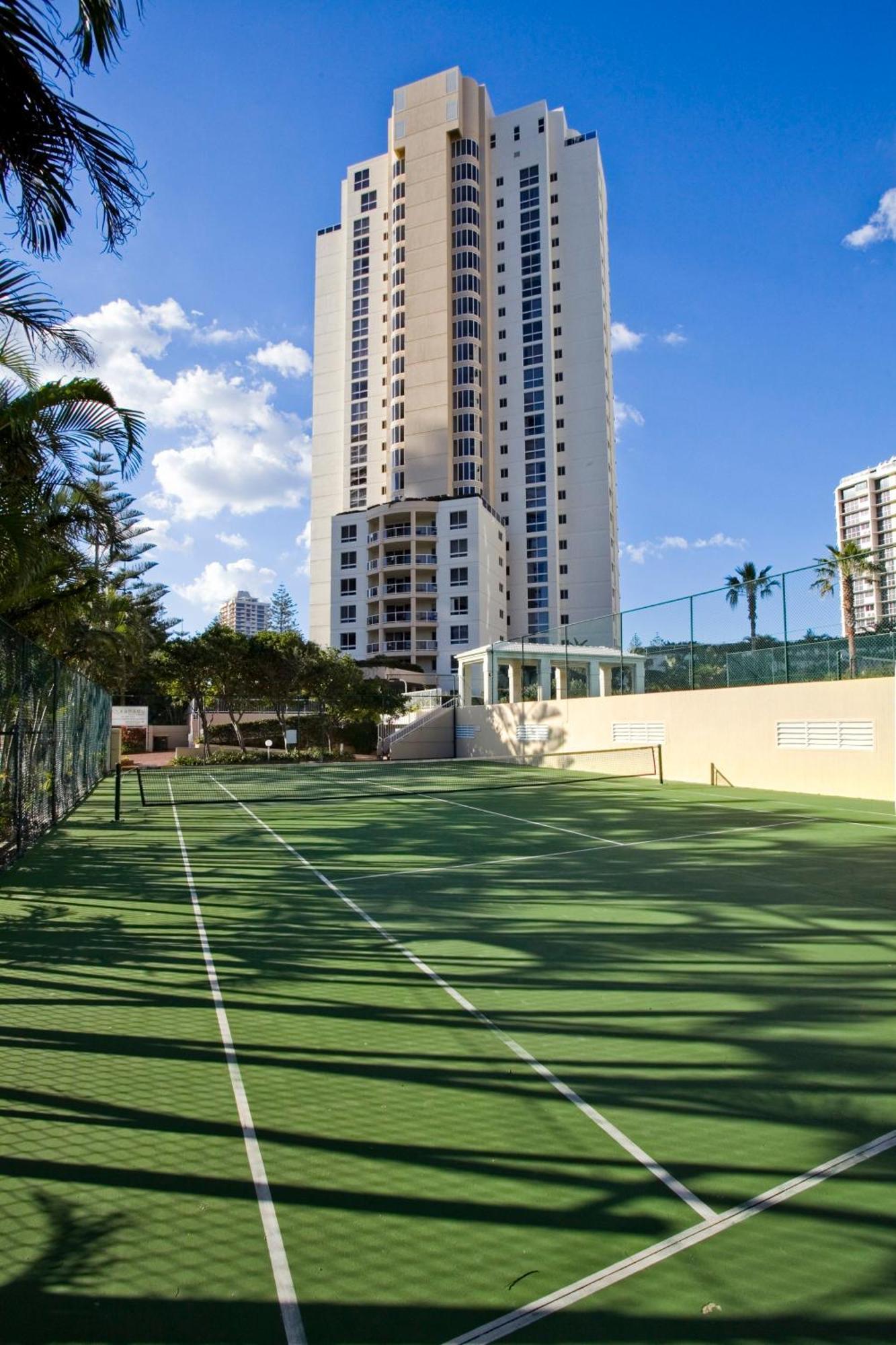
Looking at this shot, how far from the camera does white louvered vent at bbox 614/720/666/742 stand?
Answer: 2459 centimetres

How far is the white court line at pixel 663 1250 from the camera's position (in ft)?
8.33

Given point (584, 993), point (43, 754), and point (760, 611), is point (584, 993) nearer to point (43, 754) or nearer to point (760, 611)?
point (43, 754)

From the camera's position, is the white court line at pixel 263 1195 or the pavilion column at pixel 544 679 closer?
the white court line at pixel 263 1195

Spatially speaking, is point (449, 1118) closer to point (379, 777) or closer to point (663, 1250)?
point (663, 1250)

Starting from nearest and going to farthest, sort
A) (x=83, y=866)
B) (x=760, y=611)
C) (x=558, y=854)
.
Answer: (x=83, y=866) → (x=558, y=854) → (x=760, y=611)

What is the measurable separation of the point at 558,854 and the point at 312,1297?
9371mm

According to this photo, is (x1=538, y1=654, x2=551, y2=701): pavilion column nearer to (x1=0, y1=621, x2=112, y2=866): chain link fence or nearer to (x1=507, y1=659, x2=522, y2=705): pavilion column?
(x1=507, y1=659, x2=522, y2=705): pavilion column

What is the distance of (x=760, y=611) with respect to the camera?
→ 20.3 m

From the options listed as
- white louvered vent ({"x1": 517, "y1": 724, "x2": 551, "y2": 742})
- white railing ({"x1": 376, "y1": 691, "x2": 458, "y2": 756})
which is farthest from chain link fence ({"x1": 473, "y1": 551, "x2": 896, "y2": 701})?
white railing ({"x1": 376, "y1": 691, "x2": 458, "y2": 756})

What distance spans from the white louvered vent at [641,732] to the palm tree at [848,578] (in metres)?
7.20

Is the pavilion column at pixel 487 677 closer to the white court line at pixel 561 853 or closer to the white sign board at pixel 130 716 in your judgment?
the white sign board at pixel 130 716

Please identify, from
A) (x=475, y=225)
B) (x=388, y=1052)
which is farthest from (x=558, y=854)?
(x=475, y=225)

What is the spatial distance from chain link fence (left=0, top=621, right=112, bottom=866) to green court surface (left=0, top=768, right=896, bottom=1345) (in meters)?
2.49

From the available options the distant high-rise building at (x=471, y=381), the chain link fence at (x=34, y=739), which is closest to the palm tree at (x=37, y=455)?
the chain link fence at (x=34, y=739)
